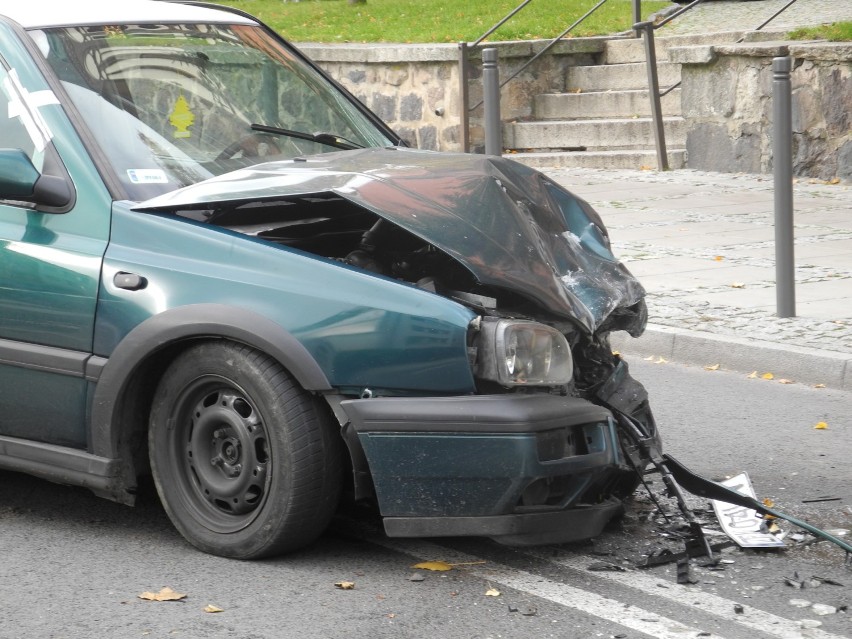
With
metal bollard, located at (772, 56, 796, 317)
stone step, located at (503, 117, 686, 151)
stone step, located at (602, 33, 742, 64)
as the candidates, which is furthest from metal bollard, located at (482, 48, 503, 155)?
stone step, located at (602, 33, 742, 64)

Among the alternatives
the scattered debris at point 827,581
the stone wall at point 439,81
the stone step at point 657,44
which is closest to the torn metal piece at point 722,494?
the scattered debris at point 827,581

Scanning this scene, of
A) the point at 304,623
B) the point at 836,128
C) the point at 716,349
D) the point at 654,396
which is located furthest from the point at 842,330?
the point at 836,128

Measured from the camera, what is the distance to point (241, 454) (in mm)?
4293

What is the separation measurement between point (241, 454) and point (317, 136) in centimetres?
155

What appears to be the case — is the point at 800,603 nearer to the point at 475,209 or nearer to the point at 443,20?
the point at 475,209

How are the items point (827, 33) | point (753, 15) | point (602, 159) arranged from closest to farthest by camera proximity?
point (827, 33), point (602, 159), point (753, 15)

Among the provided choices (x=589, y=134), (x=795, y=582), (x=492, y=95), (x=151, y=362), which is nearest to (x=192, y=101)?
(x=151, y=362)

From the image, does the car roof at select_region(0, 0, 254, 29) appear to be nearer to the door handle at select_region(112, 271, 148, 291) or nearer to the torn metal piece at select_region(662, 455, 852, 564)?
the door handle at select_region(112, 271, 148, 291)

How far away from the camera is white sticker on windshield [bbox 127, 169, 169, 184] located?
4.63m

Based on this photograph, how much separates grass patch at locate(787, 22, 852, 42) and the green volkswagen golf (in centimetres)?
938

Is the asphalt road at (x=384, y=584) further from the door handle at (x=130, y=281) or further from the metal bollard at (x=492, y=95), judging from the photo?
the metal bollard at (x=492, y=95)

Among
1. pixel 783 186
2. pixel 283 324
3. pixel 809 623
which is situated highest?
pixel 783 186

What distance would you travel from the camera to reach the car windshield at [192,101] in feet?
15.6

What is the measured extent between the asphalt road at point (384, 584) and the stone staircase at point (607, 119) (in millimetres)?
10318
